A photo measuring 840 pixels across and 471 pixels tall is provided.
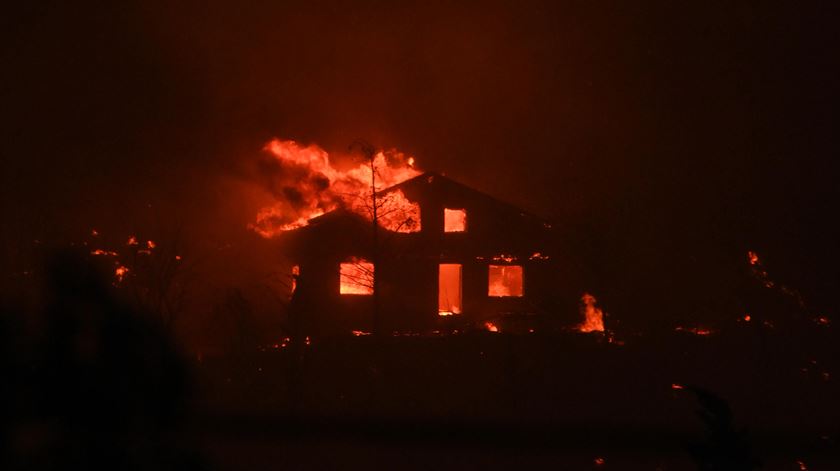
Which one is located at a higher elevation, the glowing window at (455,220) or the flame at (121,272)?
the glowing window at (455,220)

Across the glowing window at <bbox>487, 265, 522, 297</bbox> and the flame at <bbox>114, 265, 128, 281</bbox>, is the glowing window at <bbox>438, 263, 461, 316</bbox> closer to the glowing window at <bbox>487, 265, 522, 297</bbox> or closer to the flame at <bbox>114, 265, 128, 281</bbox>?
the glowing window at <bbox>487, 265, 522, 297</bbox>

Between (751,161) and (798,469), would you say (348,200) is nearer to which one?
(751,161)

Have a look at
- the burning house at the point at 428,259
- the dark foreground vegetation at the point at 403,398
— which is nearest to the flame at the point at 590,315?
the dark foreground vegetation at the point at 403,398

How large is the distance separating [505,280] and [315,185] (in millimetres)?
7234

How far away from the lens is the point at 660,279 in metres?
20.3

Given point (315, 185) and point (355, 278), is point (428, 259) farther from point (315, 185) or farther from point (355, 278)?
point (315, 185)

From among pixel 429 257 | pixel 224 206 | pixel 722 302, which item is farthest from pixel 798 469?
pixel 224 206

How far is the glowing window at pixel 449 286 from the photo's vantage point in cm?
2428

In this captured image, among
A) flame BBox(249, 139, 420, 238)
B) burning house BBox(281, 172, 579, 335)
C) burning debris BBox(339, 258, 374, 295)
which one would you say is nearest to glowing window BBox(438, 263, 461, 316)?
burning house BBox(281, 172, 579, 335)

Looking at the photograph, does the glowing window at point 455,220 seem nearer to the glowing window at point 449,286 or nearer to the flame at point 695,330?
the glowing window at point 449,286

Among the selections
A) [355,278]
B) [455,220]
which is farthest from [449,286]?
[355,278]

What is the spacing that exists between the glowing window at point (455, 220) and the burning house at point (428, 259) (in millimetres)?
31

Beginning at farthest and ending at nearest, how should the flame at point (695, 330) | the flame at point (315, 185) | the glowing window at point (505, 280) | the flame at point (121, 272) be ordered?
the glowing window at point (505, 280) < the flame at point (315, 185) < the flame at point (121, 272) < the flame at point (695, 330)

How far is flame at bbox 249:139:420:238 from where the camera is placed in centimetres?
2217
